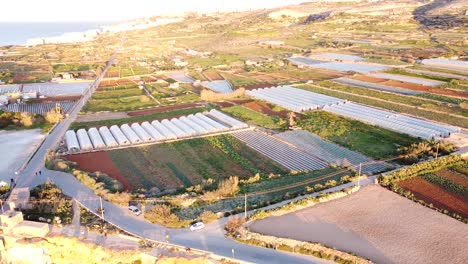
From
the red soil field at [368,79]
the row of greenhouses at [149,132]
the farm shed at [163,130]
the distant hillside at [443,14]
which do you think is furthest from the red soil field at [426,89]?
the distant hillside at [443,14]

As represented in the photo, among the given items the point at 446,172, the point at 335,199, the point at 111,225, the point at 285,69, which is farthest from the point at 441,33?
the point at 111,225

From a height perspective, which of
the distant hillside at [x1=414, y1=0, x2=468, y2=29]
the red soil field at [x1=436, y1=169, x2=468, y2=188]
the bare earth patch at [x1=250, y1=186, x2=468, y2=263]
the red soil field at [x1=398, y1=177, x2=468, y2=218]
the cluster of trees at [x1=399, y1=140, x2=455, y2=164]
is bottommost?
the bare earth patch at [x1=250, y1=186, x2=468, y2=263]

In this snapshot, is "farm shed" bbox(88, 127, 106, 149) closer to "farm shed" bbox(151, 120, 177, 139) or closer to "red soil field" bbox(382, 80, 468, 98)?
"farm shed" bbox(151, 120, 177, 139)

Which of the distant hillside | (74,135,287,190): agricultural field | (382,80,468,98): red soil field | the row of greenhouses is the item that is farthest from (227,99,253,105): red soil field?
the distant hillside

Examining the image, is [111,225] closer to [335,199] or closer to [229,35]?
[335,199]

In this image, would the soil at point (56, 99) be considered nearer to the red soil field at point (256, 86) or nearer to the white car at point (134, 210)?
the red soil field at point (256, 86)

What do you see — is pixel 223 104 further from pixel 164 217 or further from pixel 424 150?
pixel 164 217
